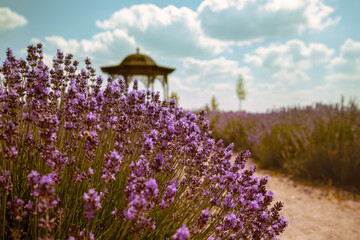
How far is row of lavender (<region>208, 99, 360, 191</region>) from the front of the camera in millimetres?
6039

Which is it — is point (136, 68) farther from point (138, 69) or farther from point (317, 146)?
point (317, 146)

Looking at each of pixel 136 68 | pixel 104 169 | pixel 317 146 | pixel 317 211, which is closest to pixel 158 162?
pixel 104 169

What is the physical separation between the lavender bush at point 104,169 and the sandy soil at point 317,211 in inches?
85.0

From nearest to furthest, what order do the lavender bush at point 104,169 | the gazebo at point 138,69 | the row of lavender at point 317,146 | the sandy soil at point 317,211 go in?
the lavender bush at point 104,169 < the sandy soil at point 317,211 < the row of lavender at point 317,146 < the gazebo at point 138,69

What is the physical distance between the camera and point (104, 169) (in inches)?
59.2

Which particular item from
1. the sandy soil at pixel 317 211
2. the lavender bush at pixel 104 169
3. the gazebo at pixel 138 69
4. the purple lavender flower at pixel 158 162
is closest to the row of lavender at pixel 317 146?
the sandy soil at pixel 317 211

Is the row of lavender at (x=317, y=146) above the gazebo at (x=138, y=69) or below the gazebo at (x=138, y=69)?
below


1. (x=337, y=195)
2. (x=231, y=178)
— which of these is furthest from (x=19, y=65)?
(x=337, y=195)

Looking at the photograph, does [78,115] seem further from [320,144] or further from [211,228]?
[320,144]

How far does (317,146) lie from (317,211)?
75.6 inches

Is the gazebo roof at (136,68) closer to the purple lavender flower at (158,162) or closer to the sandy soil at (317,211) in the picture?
the sandy soil at (317,211)

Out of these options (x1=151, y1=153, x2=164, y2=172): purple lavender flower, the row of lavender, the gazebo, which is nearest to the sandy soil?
the row of lavender

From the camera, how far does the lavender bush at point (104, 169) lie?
5.23 feet

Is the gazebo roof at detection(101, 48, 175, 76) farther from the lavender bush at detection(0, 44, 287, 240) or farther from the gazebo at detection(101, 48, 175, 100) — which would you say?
the lavender bush at detection(0, 44, 287, 240)
